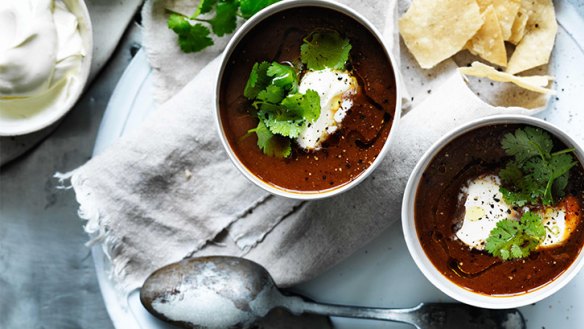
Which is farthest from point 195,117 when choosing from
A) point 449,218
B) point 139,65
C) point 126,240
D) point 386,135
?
point 449,218

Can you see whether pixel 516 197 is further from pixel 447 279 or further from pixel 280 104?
pixel 280 104

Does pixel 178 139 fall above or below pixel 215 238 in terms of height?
above

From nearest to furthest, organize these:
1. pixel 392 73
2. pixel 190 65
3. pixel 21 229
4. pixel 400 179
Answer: pixel 392 73, pixel 400 179, pixel 190 65, pixel 21 229

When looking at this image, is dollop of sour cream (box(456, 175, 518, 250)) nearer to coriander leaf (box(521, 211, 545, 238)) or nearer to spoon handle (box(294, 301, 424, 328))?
coriander leaf (box(521, 211, 545, 238))

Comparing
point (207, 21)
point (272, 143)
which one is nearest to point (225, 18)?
point (207, 21)

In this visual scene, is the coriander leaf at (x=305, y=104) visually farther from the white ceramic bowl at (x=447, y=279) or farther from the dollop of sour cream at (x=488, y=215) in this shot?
the dollop of sour cream at (x=488, y=215)

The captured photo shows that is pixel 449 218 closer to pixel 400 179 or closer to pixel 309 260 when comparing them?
pixel 400 179
